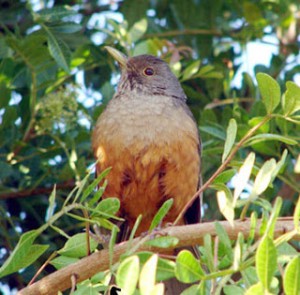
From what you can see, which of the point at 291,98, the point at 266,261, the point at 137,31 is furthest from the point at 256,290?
the point at 137,31

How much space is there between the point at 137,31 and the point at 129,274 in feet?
10.7

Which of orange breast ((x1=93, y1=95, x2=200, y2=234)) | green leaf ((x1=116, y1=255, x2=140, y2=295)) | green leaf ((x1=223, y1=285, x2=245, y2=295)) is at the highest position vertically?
green leaf ((x1=116, y1=255, x2=140, y2=295))

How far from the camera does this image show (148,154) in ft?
14.9

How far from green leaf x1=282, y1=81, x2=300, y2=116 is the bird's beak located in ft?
7.33

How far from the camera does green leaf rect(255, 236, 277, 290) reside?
2.25 meters

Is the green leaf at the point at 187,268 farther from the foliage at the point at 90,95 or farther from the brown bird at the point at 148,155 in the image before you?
the brown bird at the point at 148,155

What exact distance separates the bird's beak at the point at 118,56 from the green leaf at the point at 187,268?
281 cm

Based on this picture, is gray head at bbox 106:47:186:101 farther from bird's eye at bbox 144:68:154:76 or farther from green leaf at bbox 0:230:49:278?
green leaf at bbox 0:230:49:278

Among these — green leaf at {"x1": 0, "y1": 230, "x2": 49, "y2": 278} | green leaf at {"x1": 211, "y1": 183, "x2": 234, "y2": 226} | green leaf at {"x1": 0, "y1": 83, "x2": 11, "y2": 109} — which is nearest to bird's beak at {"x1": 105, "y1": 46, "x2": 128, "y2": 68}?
green leaf at {"x1": 0, "y1": 83, "x2": 11, "y2": 109}

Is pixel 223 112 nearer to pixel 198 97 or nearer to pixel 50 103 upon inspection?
pixel 198 97

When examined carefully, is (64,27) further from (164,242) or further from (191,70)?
(164,242)

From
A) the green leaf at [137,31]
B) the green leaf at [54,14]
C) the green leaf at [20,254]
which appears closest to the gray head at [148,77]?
the green leaf at [137,31]

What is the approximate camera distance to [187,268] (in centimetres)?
249

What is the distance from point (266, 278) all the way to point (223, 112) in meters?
3.07
